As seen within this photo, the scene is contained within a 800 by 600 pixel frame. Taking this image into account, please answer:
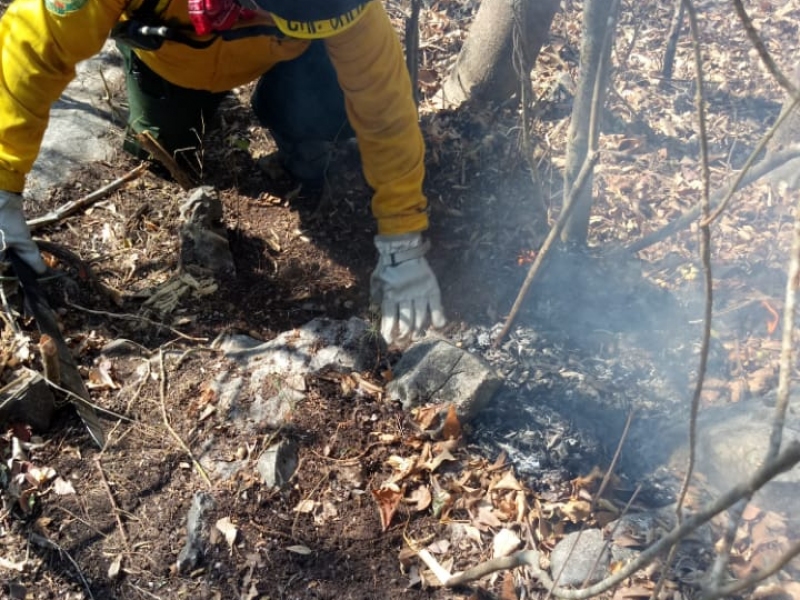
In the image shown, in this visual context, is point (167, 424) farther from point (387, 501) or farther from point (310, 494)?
point (387, 501)

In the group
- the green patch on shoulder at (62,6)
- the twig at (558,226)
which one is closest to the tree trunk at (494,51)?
the twig at (558,226)

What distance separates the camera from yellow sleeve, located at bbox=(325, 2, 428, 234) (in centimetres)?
277

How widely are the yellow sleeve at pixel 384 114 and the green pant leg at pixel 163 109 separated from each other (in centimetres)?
114

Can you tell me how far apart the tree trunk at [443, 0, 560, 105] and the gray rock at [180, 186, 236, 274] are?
5.73 feet

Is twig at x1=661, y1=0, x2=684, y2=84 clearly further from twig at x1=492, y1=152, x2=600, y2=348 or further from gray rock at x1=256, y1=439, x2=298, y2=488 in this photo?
gray rock at x1=256, y1=439, x2=298, y2=488

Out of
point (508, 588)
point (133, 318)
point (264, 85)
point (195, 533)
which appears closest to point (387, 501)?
point (508, 588)

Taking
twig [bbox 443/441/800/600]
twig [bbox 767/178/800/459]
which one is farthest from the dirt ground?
twig [bbox 767/178/800/459]

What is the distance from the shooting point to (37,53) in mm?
2486

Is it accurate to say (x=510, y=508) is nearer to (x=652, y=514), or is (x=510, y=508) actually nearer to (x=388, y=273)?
(x=652, y=514)

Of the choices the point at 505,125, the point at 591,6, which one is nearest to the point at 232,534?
the point at 591,6

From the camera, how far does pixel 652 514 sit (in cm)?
242

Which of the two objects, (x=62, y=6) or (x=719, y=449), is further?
(x=719, y=449)

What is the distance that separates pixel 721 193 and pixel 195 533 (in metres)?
2.51

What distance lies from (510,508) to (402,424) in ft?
1.78
